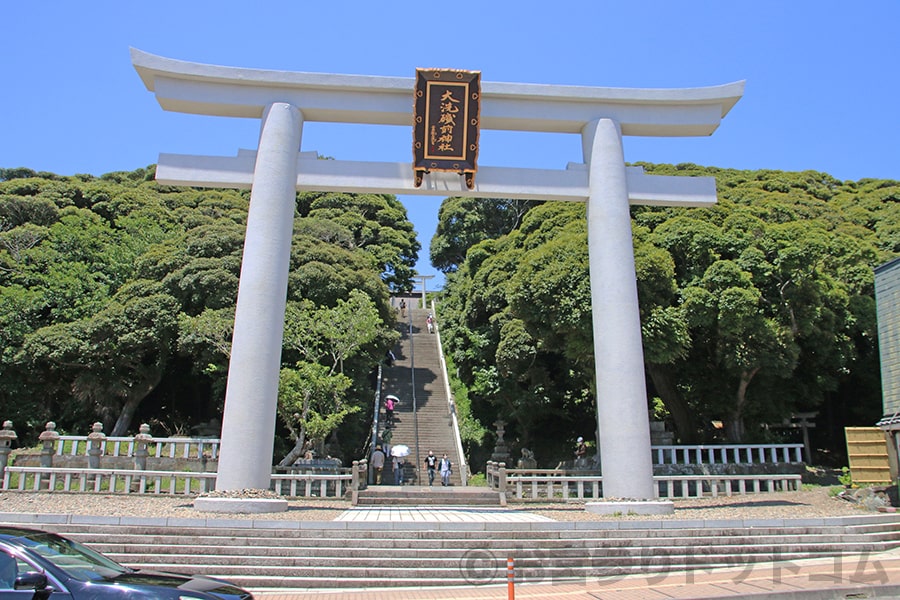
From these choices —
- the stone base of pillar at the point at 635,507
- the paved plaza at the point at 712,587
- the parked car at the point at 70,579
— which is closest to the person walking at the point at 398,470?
the stone base of pillar at the point at 635,507

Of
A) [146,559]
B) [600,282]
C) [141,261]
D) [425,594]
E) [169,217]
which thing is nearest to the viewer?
[425,594]

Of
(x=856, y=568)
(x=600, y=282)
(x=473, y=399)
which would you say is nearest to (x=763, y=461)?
(x=600, y=282)

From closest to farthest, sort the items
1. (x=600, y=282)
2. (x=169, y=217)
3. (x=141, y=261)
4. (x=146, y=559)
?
(x=146, y=559) → (x=600, y=282) → (x=141, y=261) → (x=169, y=217)

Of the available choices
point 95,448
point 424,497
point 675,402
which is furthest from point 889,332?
point 95,448

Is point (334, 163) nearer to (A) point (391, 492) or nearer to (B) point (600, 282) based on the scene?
(B) point (600, 282)

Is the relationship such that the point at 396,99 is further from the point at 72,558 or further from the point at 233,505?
the point at 72,558

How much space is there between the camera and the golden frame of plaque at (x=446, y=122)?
12.9 meters

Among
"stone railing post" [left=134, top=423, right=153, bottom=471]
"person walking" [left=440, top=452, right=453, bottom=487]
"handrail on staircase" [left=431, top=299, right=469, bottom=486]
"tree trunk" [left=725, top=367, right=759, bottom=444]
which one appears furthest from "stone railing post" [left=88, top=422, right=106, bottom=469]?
"tree trunk" [left=725, top=367, right=759, bottom=444]

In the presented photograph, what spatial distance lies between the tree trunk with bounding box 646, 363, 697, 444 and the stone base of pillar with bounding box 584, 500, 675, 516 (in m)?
8.71

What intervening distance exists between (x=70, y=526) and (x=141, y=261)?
17.8m

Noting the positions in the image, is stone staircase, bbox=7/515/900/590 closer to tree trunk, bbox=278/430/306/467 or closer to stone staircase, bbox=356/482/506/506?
stone staircase, bbox=356/482/506/506

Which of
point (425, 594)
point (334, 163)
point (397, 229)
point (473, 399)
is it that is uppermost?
point (397, 229)

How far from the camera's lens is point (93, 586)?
4.77 meters

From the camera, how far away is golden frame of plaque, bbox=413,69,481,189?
12.9 metres
